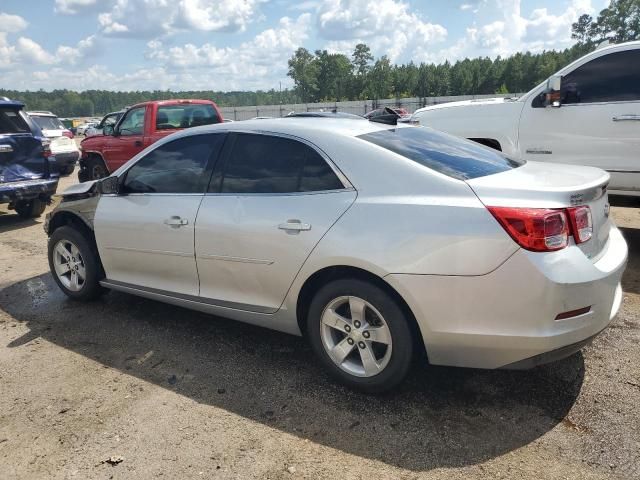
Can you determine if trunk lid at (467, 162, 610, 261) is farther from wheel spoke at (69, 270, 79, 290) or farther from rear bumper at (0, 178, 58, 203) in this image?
rear bumper at (0, 178, 58, 203)

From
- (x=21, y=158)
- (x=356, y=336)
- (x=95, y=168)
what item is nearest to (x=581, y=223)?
(x=356, y=336)

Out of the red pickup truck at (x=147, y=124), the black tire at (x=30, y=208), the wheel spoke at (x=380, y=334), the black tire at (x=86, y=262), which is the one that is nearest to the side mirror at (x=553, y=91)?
the wheel spoke at (x=380, y=334)

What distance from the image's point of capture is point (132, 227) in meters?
4.01

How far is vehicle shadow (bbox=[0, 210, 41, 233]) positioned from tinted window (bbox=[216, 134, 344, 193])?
6268 millimetres

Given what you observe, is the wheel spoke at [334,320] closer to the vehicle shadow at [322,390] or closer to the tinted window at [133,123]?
the vehicle shadow at [322,390]

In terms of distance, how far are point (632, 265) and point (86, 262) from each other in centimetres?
511

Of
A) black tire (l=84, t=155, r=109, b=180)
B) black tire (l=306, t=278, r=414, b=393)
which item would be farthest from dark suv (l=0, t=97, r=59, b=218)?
black tire (l=306, t=278, r=414, b=393)

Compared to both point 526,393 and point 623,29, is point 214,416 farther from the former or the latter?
point 623,29

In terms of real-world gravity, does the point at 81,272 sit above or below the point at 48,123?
below

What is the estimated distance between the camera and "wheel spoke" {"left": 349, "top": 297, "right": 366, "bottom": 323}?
2.89 meters

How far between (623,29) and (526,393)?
327ft

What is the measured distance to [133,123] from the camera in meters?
9.91

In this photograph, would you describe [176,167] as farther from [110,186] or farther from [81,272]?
[81,272]

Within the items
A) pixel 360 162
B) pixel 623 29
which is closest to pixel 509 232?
pixel 360 162
